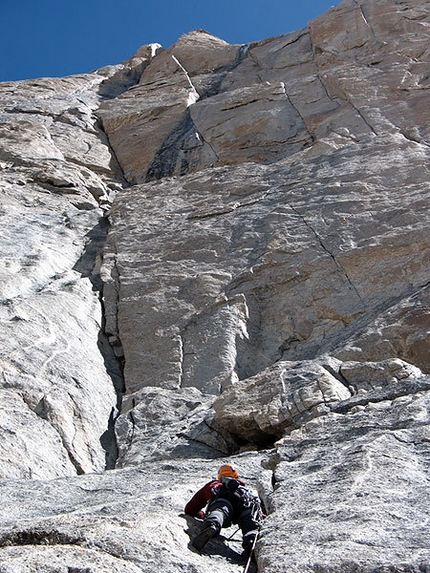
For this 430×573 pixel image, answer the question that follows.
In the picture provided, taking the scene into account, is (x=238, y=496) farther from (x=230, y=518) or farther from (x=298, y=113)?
(x=298, y=113)

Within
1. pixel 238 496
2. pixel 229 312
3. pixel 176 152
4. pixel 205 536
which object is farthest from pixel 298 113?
pixel 205 536

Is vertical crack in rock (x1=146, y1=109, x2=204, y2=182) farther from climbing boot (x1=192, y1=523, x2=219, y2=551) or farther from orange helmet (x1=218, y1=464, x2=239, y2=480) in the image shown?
climbing boot (x1=192, y1=523, x2=219, y2=551)

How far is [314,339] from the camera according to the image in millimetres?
14297

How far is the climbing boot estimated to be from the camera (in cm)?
663

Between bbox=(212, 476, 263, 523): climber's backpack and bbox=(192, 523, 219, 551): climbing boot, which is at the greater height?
bbox=(212, 476, 263, 523): climber's backpack

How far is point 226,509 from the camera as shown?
7.16 metres

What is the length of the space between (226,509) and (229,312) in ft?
26.6

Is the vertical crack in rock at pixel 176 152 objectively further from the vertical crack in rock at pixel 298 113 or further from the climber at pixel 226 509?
the climber at pixel 226 509

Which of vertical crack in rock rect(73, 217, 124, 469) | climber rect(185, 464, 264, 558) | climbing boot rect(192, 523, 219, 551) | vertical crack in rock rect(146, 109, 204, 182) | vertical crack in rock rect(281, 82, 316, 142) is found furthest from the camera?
vertical crack in rock rect(146, 109, 204, 182)

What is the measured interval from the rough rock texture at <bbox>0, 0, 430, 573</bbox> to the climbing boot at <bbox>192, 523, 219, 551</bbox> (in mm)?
138

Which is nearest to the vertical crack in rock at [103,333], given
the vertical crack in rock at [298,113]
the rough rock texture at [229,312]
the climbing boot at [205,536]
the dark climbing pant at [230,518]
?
the rough rock texture at [229,312]

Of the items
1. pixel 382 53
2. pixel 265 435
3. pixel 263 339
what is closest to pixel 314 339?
pixel 263 339

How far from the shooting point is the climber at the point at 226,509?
6.75 metres

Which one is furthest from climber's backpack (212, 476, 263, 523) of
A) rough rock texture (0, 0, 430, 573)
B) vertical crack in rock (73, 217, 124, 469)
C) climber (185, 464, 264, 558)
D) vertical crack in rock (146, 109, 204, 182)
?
vertical crack in rock (146, 109, 204, 182)
